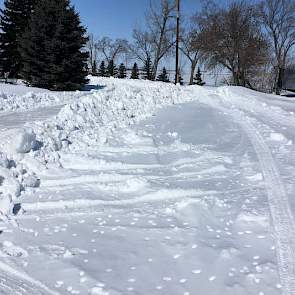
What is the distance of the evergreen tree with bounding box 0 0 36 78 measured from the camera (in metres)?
32.2

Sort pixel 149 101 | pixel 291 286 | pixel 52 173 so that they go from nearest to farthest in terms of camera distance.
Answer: pixel 291 286, pixel 52 173, pixel 149 101

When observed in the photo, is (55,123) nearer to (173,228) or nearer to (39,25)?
(173,228)

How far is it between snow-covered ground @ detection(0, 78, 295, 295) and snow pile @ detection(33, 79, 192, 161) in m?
0.05

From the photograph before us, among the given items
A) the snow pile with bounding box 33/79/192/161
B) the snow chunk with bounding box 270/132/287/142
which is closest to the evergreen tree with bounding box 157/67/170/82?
the snow pile with bounding box 33/79/192/161

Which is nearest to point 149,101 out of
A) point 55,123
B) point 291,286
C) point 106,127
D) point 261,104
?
point 261,104

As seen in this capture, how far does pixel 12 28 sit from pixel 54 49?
990 cm

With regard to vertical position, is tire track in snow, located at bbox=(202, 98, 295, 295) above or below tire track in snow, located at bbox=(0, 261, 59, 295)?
above

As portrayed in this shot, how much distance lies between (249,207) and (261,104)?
10.7 metres

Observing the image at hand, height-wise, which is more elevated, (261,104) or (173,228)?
(261,104)

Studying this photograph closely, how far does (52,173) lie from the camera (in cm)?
668

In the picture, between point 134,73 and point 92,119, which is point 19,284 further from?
point 134,73

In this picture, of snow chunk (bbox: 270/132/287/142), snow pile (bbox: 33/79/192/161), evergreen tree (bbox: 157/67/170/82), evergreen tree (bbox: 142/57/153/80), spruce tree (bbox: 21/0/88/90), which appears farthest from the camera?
evergreen tree (bbox: 142/57/153/80)

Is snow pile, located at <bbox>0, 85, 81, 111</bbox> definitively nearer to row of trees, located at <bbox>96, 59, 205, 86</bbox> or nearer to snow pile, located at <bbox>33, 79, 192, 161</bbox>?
snow pile, located at <bbox>33, 79, 192, 161</bbox>

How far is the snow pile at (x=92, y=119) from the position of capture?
8117 millimetres
